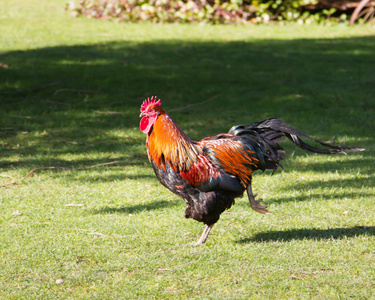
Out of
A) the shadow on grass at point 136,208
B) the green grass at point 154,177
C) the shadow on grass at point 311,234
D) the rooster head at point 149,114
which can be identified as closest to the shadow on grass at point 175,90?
the green grass at point 154,177

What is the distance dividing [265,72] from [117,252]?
9.13m

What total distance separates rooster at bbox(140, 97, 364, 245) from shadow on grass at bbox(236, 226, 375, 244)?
0.73 meters

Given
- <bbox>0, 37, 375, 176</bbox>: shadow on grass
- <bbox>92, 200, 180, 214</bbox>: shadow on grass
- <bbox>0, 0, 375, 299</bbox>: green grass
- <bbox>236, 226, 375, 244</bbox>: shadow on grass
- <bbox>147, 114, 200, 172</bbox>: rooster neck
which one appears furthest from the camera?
<bbox>0, 37, 375, 176</bbox>: shadow on grass

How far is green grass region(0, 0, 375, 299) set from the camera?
4891 mm

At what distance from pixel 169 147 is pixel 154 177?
2579 mm

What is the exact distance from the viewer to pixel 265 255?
530cm

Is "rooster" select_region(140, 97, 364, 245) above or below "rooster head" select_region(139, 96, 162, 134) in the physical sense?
below

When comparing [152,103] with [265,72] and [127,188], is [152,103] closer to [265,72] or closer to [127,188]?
[127,188]

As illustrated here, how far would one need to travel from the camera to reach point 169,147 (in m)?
5.07

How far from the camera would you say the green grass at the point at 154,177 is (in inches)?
193

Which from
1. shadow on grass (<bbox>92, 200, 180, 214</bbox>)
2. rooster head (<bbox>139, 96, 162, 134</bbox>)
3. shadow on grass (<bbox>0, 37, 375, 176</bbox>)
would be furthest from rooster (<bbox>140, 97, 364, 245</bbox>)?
shadow on grass (<bbox>0, 37, 375, 176</bbox>)

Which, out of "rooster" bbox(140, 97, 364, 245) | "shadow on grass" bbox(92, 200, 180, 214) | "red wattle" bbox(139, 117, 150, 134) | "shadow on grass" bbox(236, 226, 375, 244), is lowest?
"shadow on grass" bbox(92, 200, 180, 214)

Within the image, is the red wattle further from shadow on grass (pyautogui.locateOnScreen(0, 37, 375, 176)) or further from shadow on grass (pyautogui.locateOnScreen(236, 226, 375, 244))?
shadow on grass (pyautogui.locateOnScreen(0, 37, 375, 176))

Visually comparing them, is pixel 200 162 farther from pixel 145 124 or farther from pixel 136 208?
pixel 136 208
